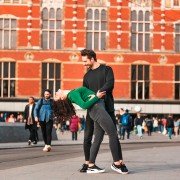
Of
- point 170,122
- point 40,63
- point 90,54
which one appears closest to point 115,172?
point 90,54

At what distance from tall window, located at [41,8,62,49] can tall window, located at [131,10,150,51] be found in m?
4.71

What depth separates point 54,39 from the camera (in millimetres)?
40406

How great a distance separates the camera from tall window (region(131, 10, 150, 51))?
41.0m

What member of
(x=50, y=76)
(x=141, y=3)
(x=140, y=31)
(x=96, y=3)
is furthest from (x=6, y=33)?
(x=141, y=3)

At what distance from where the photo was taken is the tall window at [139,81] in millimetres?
40938

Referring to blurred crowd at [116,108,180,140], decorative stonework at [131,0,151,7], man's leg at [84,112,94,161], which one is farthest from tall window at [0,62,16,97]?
Answer: man's leg at [84,112,94,161]

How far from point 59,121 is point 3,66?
105ft

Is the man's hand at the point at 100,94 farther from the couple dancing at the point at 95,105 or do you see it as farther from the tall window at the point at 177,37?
the tall window at the point at 177,37

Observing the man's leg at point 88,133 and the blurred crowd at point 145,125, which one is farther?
the blurred crowd at point 145,125

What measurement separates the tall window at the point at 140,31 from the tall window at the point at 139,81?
4.21ft

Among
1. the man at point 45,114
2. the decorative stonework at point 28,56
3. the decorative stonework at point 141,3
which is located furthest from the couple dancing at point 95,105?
the decorative stonework at point 141,3

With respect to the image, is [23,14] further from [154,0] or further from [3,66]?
[154,0]

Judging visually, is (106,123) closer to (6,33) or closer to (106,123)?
(106,123)

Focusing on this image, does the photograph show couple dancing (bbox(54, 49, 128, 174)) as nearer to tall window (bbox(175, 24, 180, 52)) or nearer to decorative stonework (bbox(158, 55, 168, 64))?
decorative stonework (bbox(158, 55, 168, 64))
